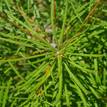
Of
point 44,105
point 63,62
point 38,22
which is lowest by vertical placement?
point 44,105

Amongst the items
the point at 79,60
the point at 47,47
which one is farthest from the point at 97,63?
the point at 47,47

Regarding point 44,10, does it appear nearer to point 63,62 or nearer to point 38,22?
point 38,22

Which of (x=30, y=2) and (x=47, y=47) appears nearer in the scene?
(x=47, y=47)

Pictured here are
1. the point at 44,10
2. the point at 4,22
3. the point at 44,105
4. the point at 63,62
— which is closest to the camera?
the point at 63,62

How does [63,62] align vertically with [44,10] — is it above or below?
below

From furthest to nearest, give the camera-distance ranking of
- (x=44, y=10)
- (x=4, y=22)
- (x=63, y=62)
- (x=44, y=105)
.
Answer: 1. (x=44, y=10)
2. (x=4, y=22)
3. (x=44, y=105)
4. (x=63, y=62)

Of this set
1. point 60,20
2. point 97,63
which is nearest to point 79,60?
point 97,63

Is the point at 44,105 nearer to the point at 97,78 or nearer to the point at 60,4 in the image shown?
the point at 97,78
